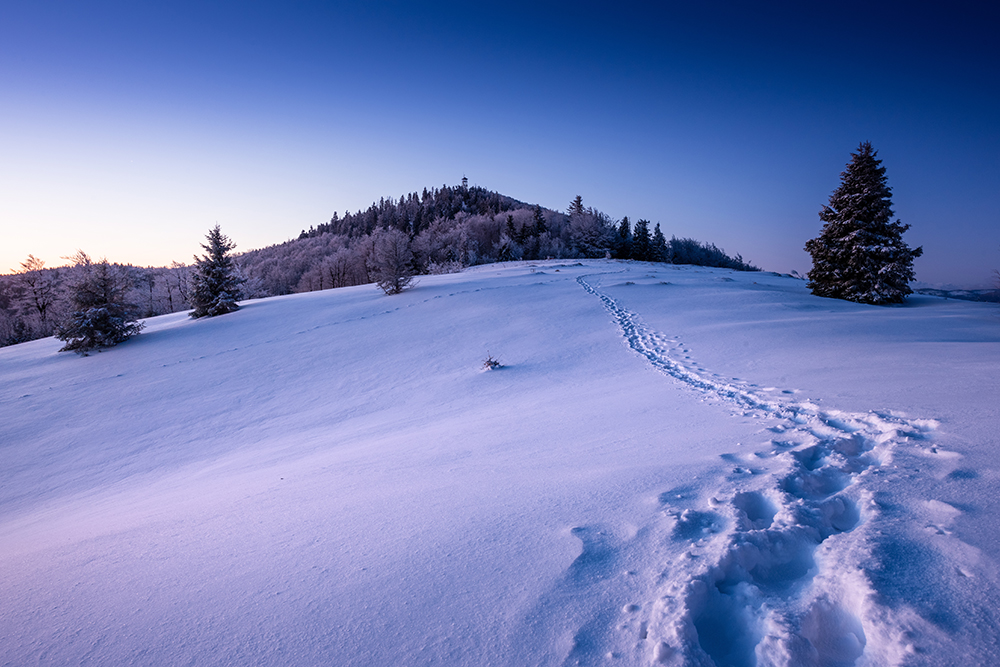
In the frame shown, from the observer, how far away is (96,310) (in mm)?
13078

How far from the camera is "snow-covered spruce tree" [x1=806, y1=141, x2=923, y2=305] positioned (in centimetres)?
1566

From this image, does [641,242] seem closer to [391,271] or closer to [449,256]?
[449,256]

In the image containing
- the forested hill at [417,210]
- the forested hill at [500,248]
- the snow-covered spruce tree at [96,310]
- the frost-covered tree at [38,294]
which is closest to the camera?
the snow-covered spruce tree at [96,310]

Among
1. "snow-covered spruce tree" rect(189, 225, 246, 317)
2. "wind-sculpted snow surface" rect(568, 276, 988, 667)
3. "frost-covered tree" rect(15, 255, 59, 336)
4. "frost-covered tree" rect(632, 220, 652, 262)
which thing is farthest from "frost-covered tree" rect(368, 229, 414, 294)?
"frost-covered tree" rect(632, 220, 652, 262)

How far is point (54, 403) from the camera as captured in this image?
916 cm

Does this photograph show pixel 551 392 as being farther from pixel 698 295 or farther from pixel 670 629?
pixel 698 295

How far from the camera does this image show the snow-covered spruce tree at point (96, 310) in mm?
12953

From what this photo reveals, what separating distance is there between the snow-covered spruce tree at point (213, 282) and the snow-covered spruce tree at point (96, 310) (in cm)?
352

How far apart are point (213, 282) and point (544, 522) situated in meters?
20.9

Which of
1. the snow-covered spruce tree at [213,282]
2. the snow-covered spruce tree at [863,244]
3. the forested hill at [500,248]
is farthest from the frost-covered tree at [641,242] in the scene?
the snow-covered spruce tree at [213,282]

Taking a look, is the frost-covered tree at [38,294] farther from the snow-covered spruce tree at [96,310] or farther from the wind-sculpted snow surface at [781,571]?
the wind-sculpted snow surface at [781,571]

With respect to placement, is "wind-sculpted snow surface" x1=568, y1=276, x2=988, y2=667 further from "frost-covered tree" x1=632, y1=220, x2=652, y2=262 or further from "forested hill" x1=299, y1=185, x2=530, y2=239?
"forested hill" x1=299, y1=185, x2=530, y2=239

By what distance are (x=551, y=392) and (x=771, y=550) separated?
485 cm

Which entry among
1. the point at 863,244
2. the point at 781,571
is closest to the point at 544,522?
the point at 781,571
